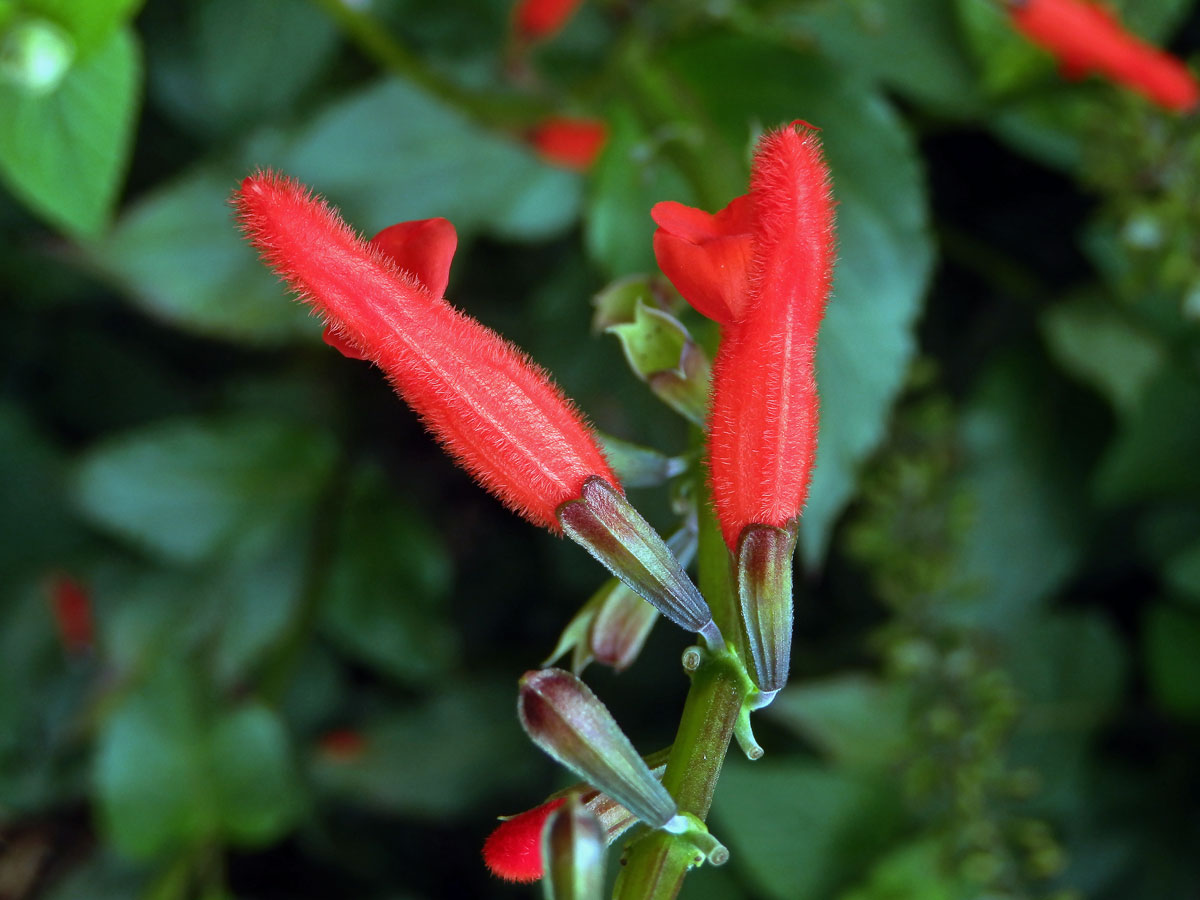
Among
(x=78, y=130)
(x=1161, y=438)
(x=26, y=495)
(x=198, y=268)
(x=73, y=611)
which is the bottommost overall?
(x=73, y=611)

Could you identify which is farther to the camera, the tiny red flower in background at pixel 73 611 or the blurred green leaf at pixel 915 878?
the tiny red flower in background at pixel 73 611

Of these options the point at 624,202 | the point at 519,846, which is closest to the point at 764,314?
the point at 519,846

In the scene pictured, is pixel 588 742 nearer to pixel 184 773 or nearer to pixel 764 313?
pixel 764 313

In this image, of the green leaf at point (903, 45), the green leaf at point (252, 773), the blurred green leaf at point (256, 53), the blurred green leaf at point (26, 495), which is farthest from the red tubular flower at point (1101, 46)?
the blurred green leaf at point (26, 495)

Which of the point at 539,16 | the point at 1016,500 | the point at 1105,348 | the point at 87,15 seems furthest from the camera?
the point at 1016,500

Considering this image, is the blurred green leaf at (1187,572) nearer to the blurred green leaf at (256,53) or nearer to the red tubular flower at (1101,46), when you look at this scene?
the red tubular flower at (1101,46)

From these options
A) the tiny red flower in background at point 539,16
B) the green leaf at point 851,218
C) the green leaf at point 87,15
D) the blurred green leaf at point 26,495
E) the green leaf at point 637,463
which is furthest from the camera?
the blurred green leaf at point 26,495

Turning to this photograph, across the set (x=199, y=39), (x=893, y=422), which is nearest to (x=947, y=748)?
(x=893, y=422)

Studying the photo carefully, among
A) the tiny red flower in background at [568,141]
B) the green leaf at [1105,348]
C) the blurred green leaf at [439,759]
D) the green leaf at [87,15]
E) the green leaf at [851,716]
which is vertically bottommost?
the blurred green leaf at [439,759]
